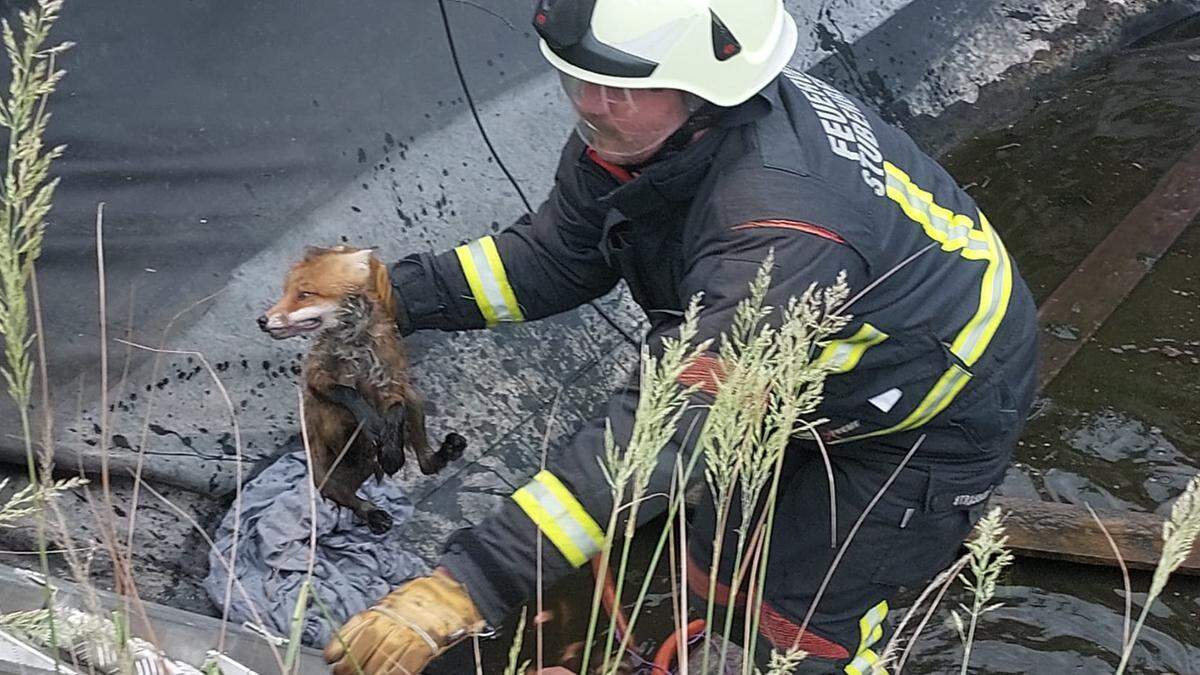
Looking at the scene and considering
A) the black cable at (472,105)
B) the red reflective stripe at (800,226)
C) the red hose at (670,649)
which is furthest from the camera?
the black cable at (472,105)

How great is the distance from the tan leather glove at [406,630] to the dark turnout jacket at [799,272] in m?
0.06

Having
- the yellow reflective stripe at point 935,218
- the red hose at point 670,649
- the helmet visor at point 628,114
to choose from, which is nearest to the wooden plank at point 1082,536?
the red hose at point 670,649

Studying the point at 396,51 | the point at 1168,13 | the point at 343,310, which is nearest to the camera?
the point at 343,310

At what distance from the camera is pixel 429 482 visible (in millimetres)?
3836

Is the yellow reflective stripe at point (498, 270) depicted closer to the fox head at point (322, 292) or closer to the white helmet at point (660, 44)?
the fox head at point (322, 292)

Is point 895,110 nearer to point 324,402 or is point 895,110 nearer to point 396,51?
point 396,51

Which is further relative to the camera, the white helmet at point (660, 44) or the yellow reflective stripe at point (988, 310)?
the yellow reflective stripe at point (988, 310)

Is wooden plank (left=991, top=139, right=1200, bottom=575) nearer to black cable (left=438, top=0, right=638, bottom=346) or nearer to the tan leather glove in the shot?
black cable (left=438, top=0, right=638, bottom=346)

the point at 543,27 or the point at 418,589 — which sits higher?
the point at 543,27

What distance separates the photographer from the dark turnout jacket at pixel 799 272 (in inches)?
91.3

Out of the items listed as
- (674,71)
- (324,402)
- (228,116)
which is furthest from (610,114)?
(228,116)

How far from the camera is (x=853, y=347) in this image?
2.47 m

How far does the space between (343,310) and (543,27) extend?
933 mm

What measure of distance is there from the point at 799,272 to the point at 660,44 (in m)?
0.51
